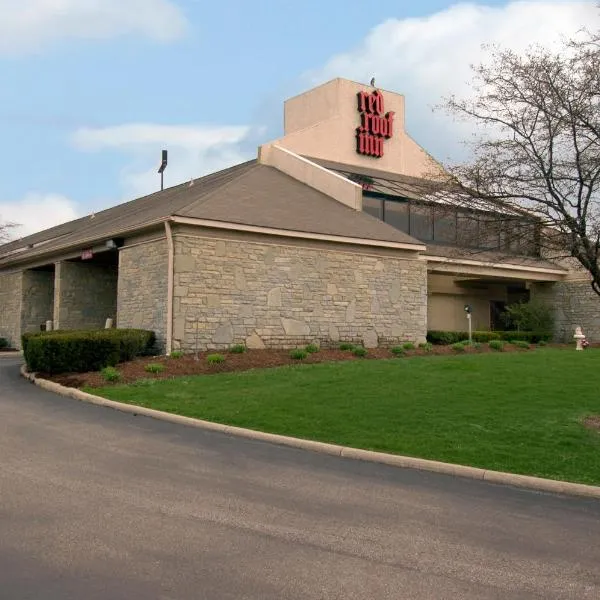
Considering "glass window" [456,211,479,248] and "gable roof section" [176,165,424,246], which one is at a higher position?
"gable roof section" [176,165,424,246]

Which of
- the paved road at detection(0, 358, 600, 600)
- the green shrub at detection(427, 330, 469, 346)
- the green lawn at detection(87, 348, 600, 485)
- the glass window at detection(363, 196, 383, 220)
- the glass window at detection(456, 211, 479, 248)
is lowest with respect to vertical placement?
the paved road at detection(0, 358, 600, 600)

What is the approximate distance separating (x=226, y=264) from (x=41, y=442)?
10528mm

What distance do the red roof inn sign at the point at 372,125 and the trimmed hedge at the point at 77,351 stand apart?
1650 cm

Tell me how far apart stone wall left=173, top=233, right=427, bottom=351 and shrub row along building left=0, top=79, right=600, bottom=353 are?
4cm

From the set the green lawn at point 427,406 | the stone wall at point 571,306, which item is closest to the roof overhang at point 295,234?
the green lawn at point 427,406

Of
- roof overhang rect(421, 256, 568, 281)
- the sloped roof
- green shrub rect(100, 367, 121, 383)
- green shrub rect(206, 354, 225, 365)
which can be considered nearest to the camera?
green shrub rect(100, 367, 121, 383)

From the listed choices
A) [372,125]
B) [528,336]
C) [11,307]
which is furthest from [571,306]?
[11,307]

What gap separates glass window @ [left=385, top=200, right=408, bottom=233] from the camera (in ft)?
86.6

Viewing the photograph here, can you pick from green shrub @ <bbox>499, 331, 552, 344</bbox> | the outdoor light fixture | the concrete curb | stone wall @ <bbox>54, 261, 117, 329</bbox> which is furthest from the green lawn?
green shrub @ <bbox>499, 331, 552, 344</bbox>

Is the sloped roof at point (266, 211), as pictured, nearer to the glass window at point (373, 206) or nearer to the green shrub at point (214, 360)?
the glass window at point (373, 206)

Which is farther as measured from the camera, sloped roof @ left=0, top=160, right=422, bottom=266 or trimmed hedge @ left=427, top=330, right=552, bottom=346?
trimmed hedge @ left=427, top=330, right=552, bottom=346

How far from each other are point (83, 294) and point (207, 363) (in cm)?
988

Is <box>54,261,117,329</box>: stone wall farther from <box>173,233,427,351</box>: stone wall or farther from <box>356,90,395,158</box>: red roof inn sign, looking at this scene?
<box>356,90,395,158</box>: red roof inn sign

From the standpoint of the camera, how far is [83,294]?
24469 mm
